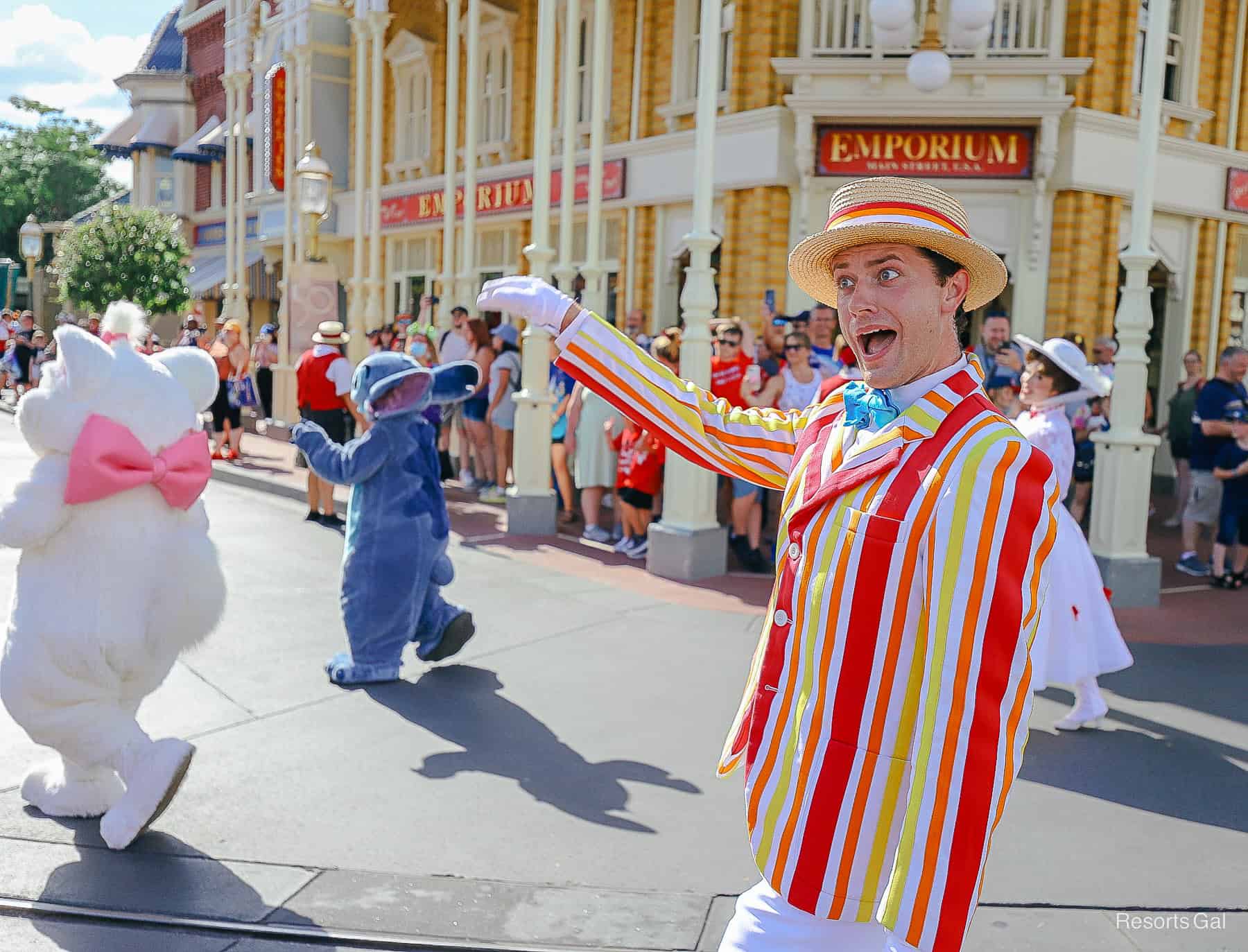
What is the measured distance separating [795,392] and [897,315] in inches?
245

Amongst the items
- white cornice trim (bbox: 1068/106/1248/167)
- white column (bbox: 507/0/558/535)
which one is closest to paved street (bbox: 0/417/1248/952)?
white column (bbox: 507/0/558/535)

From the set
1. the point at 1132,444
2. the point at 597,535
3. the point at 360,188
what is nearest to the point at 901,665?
the point at 1132,444

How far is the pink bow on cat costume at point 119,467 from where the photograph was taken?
3547mm

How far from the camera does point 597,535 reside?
927 cm

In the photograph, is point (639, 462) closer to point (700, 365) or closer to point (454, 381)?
point (700, 365)

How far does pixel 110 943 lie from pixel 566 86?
30.1 ft

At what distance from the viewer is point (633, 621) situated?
6629 mm

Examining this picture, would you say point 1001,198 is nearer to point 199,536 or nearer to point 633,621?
point 633,621

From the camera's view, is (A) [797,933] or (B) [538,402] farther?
(B) [538,402]

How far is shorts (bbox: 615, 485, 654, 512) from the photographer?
8.73m

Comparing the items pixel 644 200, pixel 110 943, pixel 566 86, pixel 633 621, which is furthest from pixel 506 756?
pixel 644 200

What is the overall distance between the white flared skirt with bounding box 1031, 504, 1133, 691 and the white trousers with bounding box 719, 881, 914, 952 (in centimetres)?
301

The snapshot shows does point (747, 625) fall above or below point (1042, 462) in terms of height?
below

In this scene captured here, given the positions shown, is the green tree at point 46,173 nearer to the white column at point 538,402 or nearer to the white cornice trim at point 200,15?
the white cornice trim at point 200,15
